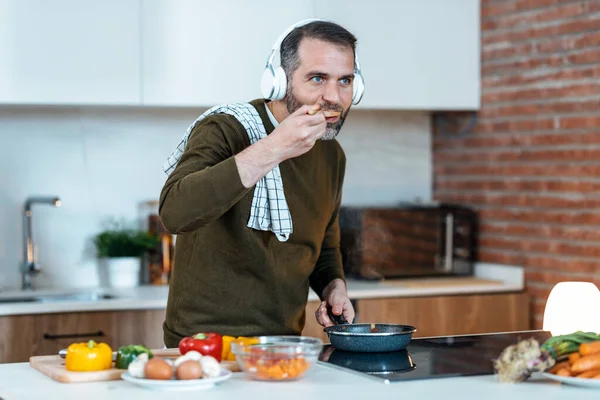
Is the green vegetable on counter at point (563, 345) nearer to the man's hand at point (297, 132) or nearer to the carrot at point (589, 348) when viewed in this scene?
the carrot at point (589, 348)

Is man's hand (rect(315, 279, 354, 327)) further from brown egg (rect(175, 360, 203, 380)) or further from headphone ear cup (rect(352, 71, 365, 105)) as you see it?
brown egg (rect(175, 360, 203, 380))

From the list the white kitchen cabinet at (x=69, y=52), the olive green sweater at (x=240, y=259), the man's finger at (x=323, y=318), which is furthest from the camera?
the white kitchen cabinet at (x=69, y=52)

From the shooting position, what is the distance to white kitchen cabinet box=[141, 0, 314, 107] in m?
3.96

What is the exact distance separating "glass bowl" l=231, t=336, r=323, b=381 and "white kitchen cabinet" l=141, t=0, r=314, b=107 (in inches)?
84.0

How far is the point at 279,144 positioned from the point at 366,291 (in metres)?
1.87

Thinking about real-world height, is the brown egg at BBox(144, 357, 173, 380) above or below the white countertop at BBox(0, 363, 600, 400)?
above

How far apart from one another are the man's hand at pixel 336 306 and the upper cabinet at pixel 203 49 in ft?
4.89

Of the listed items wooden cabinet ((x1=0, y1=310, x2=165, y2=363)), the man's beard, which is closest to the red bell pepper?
the man's beard

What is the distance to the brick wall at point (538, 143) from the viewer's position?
3979mm

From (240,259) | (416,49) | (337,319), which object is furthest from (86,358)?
(416,49)

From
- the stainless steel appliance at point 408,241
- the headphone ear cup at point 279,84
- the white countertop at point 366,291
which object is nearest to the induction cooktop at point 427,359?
the headphone ear cup at point 279,84

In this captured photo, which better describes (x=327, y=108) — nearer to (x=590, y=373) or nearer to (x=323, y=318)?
(x=323, y=318)

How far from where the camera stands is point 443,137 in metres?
4.83

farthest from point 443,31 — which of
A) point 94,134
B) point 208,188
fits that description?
point 208,188
